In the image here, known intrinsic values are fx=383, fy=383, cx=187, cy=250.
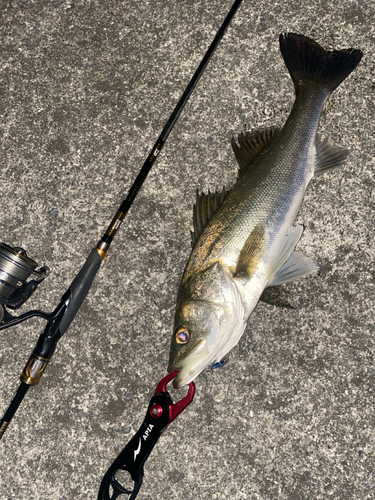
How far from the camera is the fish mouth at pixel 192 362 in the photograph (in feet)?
7.09

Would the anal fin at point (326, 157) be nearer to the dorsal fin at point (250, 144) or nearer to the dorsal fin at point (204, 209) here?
the dorsal fin at point (250, 144)

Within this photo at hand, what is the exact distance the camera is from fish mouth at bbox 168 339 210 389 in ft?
7.09

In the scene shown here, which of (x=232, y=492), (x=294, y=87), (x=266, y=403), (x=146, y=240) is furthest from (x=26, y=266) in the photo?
(x=294, y=87)

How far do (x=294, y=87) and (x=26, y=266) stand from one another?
7.38 ft

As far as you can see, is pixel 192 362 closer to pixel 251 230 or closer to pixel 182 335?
pixel 182 335

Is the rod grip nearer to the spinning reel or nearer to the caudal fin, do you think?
the spinning reel

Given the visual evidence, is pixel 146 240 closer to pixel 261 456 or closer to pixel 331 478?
pixel 261 456

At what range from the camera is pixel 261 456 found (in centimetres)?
253

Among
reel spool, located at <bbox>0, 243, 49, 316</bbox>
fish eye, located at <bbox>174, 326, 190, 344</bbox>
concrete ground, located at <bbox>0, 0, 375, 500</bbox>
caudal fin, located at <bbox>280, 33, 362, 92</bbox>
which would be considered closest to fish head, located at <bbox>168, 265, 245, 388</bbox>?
fish eye, located at <bbox>174, 326, 190, 344</bbox>

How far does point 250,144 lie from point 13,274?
178 centimetres

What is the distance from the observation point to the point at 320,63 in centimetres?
266

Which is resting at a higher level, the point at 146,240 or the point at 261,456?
the point at 146,240

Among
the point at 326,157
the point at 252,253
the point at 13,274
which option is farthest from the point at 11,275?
the point at 326,157

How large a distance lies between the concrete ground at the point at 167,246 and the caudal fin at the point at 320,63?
19 cm
